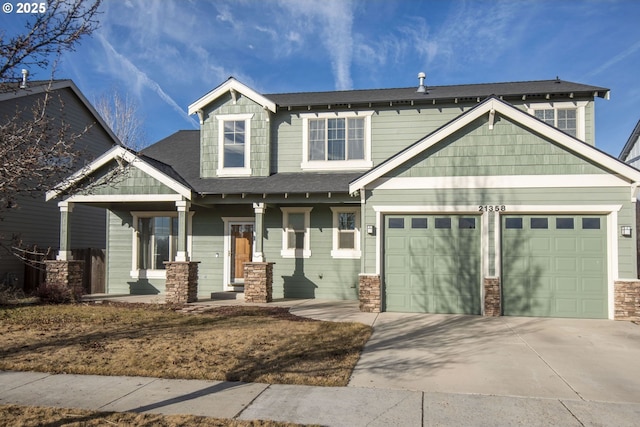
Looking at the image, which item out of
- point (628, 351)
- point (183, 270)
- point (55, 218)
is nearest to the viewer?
point (628, 351)


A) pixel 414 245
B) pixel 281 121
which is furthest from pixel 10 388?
pixel 281 121

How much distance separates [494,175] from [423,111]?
13.3 feet

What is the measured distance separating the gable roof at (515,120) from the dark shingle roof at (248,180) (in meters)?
1.75

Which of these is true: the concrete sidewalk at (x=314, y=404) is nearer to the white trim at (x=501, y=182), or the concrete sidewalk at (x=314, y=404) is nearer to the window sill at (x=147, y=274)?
the white trim at (x=501, y=182)

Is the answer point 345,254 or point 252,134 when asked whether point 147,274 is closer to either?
point 252,134

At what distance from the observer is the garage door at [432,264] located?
1169 centimetres

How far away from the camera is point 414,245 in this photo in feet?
39.3

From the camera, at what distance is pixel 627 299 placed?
35.6 ft

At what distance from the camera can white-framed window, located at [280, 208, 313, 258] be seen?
1486 centimetres

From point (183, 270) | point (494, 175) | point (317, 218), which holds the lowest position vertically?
point (183, 270)

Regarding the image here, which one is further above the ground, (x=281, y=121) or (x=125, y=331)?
(x=281, y=121)

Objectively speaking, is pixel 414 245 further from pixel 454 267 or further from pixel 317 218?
pixel 317 218

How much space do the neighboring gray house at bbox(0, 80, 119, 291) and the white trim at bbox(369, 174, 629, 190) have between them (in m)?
10.2

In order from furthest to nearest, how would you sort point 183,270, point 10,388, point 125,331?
point 183,270, point 125,331, point 10,388
